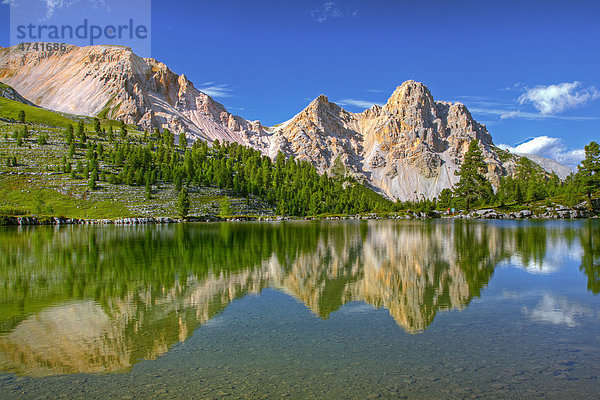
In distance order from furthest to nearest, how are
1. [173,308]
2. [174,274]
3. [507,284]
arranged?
1. [174,274]
2. [507,284]
3. [173,308]

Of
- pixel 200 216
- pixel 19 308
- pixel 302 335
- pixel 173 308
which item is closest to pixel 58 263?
pixel 19 308

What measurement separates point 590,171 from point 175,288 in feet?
435

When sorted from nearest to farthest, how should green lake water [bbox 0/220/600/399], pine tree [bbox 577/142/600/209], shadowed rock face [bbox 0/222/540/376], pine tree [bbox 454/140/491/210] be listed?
green lake water [bbox 0/220/600/399], shadowed rock face [bbox 0/222/540/376], pine tree [bbox 577/142/600/209], pine tree [bbox 454/140/491/210]

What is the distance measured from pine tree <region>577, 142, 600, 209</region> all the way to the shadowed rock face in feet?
329

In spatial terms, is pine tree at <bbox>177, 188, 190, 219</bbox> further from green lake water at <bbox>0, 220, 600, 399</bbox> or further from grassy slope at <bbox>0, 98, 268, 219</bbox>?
green lake water at <bbox>0, 220, 600, 399</bbox>

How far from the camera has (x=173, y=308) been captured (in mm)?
17688

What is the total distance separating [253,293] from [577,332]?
45.6ft

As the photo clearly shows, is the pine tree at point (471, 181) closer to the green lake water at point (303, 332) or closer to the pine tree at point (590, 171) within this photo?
the pine tree at point (590, 171)

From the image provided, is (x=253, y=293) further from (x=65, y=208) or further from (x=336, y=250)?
(x=65, y=208)

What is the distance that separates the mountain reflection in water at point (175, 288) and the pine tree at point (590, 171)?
309ft

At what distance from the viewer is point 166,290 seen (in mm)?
21234

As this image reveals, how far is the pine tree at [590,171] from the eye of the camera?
377 ft

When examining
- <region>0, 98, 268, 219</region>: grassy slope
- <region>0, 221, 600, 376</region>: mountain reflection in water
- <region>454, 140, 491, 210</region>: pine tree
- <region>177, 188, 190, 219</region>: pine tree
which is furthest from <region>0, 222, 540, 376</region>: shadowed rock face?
<region>454, 140, 491, 210</region>: pine tree

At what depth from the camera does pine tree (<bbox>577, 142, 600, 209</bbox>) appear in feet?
377
